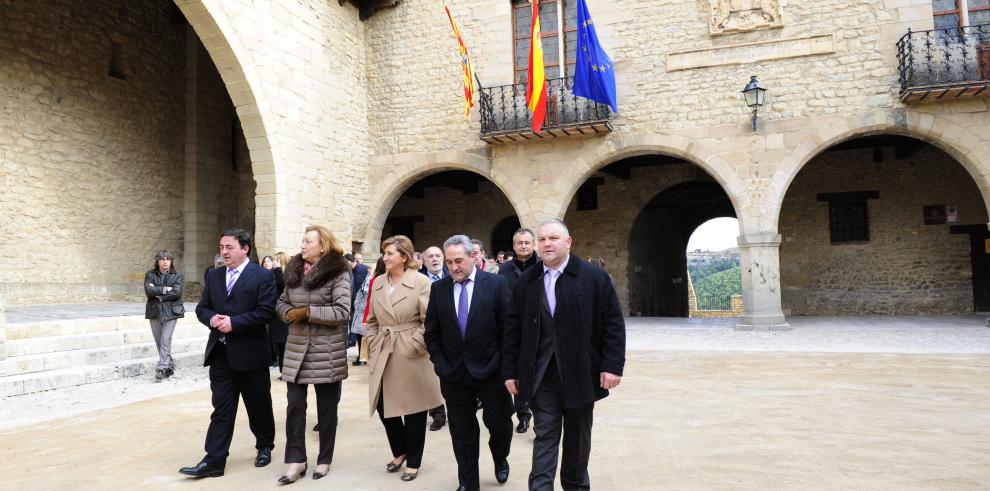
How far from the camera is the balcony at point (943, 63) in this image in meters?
9.21

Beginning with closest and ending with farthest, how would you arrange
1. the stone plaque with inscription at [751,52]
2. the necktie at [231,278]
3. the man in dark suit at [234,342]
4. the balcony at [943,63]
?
the man in dark suit at [234,342] → the necktie at [231,278] → the balcony at [943,63] → the stone plaque with inscription at [751,52]

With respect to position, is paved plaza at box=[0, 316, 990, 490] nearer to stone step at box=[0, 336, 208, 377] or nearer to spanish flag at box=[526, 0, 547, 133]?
stone step at box=[0, 336, 208, 377]

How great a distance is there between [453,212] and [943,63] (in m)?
9.97

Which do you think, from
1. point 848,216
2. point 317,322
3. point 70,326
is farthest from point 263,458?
point 848,216

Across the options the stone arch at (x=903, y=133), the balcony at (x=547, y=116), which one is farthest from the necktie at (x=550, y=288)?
the stone arch at (x=903, y=133)

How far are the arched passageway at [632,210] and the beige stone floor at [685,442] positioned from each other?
8.29 m

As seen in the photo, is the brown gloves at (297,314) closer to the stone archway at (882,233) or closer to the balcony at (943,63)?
the balcony at (943,63)

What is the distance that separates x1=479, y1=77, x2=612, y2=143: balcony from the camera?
10742 millimetres

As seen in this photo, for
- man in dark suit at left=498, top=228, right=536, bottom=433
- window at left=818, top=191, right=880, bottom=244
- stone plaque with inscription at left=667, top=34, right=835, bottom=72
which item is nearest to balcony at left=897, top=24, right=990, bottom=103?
stone plaque with inscription at left=667, top=34, right=835, bottom=72

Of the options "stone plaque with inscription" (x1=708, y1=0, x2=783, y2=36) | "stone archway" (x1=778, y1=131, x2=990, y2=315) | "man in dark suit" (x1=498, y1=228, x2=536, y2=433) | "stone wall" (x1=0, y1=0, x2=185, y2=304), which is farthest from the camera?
"stone archway" (x1=778, y1=131, x2=990, y2=315)

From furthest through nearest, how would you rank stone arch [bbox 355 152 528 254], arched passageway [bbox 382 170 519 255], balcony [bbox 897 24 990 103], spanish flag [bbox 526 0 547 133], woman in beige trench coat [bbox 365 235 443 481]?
arched passageway [bbox 382 170 519 255], stone arch [bbox 355 152 528 254], spanish flag [bbox 526 0 547 133], balcony [bbox 897 24 990 103], woman in beige trench coat [bbox 365 235 443 481]

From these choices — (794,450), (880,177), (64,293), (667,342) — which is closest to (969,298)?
(880,177)

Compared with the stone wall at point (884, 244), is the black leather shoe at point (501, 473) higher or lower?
lower

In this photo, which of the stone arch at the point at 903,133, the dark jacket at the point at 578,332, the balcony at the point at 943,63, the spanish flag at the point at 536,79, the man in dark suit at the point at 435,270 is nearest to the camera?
the dark jacket at the point at 578,332
